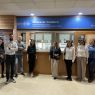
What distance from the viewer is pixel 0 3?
5414 millimetres

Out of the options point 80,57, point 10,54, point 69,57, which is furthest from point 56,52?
point 10,54

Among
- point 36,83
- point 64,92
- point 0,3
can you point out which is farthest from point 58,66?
point 0,3

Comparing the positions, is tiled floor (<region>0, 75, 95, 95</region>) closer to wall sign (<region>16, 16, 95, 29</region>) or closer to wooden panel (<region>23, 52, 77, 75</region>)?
wooden panel (<region>23, 52, 77, 75</region>)

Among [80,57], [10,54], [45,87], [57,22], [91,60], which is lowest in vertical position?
[45,87]

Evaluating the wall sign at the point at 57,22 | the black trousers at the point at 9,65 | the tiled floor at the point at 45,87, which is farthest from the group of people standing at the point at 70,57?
the wall sign at the point at 57,22

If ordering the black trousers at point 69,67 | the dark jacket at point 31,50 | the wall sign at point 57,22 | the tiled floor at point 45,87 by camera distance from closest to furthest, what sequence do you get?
the tiled floor at point 45,87, the black trousers at point 69,67, the dark jacket at point 31,50, the wall sign at point 57,22

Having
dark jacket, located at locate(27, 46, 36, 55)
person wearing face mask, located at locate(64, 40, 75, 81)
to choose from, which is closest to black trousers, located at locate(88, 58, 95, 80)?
person wearing face mask, located at locate(64, 40, 75, 81)

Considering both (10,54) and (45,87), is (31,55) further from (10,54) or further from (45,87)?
(45,87)

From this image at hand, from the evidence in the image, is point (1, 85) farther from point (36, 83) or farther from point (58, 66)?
point (58, 66)

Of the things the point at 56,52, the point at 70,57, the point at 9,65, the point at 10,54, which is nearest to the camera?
the point at 10,54

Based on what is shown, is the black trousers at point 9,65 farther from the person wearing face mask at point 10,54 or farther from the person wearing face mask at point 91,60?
the person wearing face mask at point 91,60

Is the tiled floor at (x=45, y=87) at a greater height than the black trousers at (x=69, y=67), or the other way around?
the black trousers at (x=69, y=67)

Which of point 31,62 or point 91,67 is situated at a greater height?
point 31,62

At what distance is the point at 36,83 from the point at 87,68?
7.07ft
